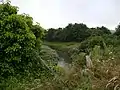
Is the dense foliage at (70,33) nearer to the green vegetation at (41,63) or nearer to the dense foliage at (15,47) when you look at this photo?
the green vegetation at (41,63)

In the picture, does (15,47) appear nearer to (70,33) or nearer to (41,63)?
(41,63)

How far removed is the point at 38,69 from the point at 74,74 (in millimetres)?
6879

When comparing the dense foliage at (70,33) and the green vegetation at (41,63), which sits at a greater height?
the dense foliage at (70,33)

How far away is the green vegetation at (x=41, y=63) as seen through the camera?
134 inches

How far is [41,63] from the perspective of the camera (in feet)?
16.2

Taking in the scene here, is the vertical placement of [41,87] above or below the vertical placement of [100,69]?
below

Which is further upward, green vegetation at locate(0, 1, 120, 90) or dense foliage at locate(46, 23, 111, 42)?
dense foliage at locate(46, 23, 111, 42)

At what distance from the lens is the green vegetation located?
3402mm

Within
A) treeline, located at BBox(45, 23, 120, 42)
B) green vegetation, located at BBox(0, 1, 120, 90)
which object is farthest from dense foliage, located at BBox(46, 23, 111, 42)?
green vegetation, located at BBox(0, 1, 120, 90)

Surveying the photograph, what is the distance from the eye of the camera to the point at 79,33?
127 feet

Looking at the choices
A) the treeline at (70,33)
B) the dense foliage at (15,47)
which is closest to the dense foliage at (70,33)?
the treeline at (70,33)

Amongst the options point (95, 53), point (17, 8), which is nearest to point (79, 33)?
point (17, 8)

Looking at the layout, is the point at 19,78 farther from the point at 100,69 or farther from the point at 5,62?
the point at 100,69

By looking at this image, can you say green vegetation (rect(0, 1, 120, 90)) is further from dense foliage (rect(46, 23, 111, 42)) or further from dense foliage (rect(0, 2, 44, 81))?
dense foliage (rect(46, 23, 111, 42))
